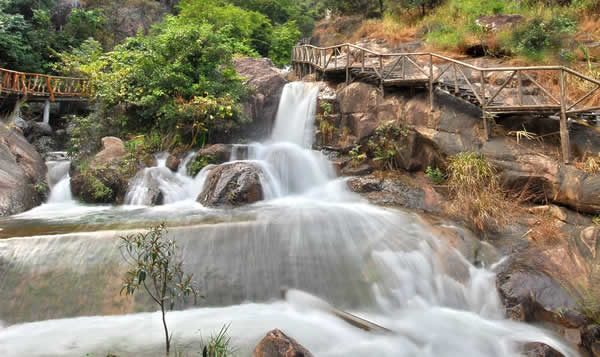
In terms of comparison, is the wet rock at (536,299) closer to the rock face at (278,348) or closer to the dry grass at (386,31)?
the rock face at (278,348)

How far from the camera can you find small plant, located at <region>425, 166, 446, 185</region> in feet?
32.3

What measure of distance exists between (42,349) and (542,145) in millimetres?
10311

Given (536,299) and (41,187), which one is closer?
→ (536,299)

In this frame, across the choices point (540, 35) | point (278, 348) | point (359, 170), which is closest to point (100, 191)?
point (359, 170)

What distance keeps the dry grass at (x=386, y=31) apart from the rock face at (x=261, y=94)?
6.94 meters

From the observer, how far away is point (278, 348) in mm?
3852

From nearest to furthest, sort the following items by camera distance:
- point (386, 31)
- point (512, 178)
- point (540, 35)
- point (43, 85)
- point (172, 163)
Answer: point (512, 178), point (172, 163), point (540, 35), point (43, 85), point (386, 31)

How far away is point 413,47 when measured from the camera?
1691 cm

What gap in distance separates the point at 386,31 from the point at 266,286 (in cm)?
1689

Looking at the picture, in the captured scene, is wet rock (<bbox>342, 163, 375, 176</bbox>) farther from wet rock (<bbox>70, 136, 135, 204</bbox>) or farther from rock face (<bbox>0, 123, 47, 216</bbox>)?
rock face (<bbox>0, 123, 47, 216</bbox>)

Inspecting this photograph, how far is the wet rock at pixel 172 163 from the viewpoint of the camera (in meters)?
10.9

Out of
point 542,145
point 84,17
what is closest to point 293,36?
point 84,17

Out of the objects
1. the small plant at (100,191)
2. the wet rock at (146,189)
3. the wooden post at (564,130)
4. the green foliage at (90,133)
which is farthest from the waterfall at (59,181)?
the wooden post at (564,130)

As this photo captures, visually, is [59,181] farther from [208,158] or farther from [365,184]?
[365,184]
